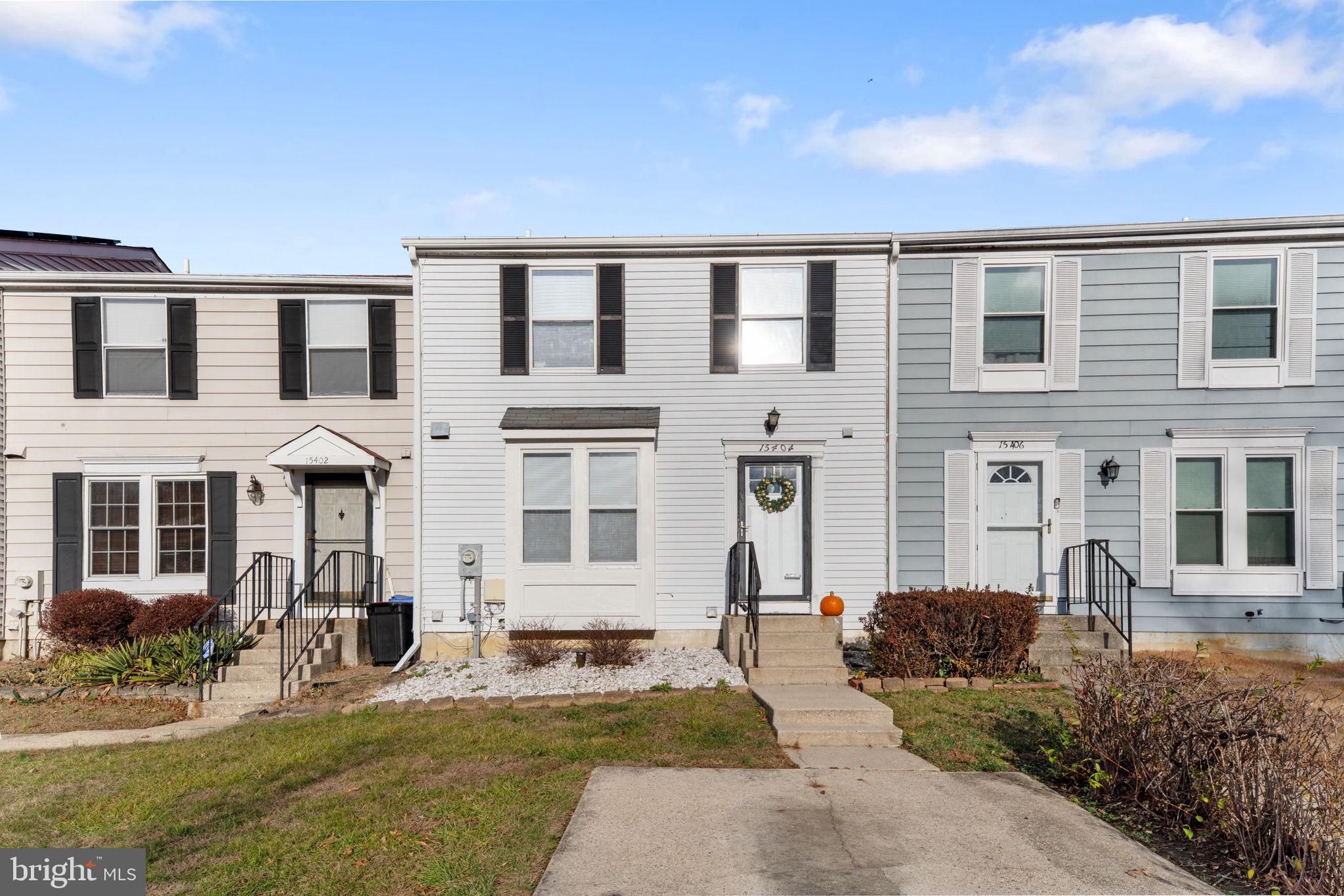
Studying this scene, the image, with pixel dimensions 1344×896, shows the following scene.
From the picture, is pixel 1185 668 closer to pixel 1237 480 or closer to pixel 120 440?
pixel 1237 480

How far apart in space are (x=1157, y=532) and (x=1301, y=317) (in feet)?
10.5

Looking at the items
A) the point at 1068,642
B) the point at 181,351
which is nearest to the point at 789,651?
the point at 1068,642

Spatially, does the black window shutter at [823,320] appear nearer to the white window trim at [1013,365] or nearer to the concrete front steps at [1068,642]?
the white window trim at [1013,365]

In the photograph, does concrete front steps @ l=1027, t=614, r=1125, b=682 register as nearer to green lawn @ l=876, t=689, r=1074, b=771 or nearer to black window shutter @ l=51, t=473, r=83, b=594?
green lawn @ l=876, t=689, r=1074, b=771

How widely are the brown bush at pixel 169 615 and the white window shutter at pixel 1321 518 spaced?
→ 45.4 feet

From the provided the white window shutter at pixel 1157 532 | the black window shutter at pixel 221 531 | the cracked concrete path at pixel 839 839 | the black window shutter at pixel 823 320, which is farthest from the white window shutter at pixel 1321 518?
the black window shutter at pixel 221 531

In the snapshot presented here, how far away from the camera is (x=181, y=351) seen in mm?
10500

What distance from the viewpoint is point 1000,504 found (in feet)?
32.4

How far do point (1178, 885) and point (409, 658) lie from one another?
803 centimetres

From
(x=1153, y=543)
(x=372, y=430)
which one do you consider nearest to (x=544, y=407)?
(x=372, y=430)

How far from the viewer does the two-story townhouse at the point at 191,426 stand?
34.1 ft

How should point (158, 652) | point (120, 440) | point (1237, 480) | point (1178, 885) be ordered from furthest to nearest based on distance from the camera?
1. point (120, 440)
2. point (1237, 480)
3. point (158, 652)
4. point (1178, 885)

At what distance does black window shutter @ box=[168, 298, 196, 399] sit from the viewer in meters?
10.5

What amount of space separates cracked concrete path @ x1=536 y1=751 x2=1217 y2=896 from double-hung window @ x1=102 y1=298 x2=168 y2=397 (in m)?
8.92
